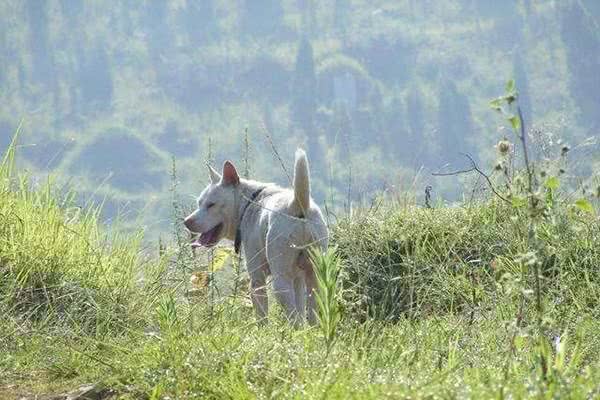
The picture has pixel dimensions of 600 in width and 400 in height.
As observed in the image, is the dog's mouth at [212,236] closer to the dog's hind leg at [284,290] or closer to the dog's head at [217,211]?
the dog's head at [217,211]

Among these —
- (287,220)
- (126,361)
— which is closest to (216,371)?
(126,361)

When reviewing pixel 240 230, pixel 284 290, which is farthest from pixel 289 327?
pixel 240 230

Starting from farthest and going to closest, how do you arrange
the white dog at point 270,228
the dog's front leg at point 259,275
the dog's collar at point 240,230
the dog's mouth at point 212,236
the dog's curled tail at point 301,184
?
the dog's mouth at point 212,236
the dog's collar at point 240,230
the dog's front leg at point 259,275
the white dog at point 270,228
the dog's curled tail at point 301,184

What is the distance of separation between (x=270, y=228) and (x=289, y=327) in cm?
299

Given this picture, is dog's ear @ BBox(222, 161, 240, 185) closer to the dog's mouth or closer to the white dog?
the white dog

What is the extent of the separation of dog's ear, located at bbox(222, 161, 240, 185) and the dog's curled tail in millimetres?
2067

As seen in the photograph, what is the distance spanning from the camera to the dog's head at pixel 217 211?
31.4 ft

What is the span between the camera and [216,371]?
3943mm

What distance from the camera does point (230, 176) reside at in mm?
9602

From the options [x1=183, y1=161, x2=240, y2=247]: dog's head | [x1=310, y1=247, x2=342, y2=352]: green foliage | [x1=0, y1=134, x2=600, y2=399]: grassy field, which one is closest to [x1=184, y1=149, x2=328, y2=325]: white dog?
[x1=183, y1=161, x2=240, y2=247]: dog's head

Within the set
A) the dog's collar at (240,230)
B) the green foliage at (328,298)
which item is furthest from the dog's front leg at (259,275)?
the green foliage at (328,298)

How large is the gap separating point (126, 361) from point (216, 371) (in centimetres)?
63

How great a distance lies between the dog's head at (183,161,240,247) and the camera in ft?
31.4

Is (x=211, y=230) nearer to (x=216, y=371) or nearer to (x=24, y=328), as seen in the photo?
(x=24, y=328)
